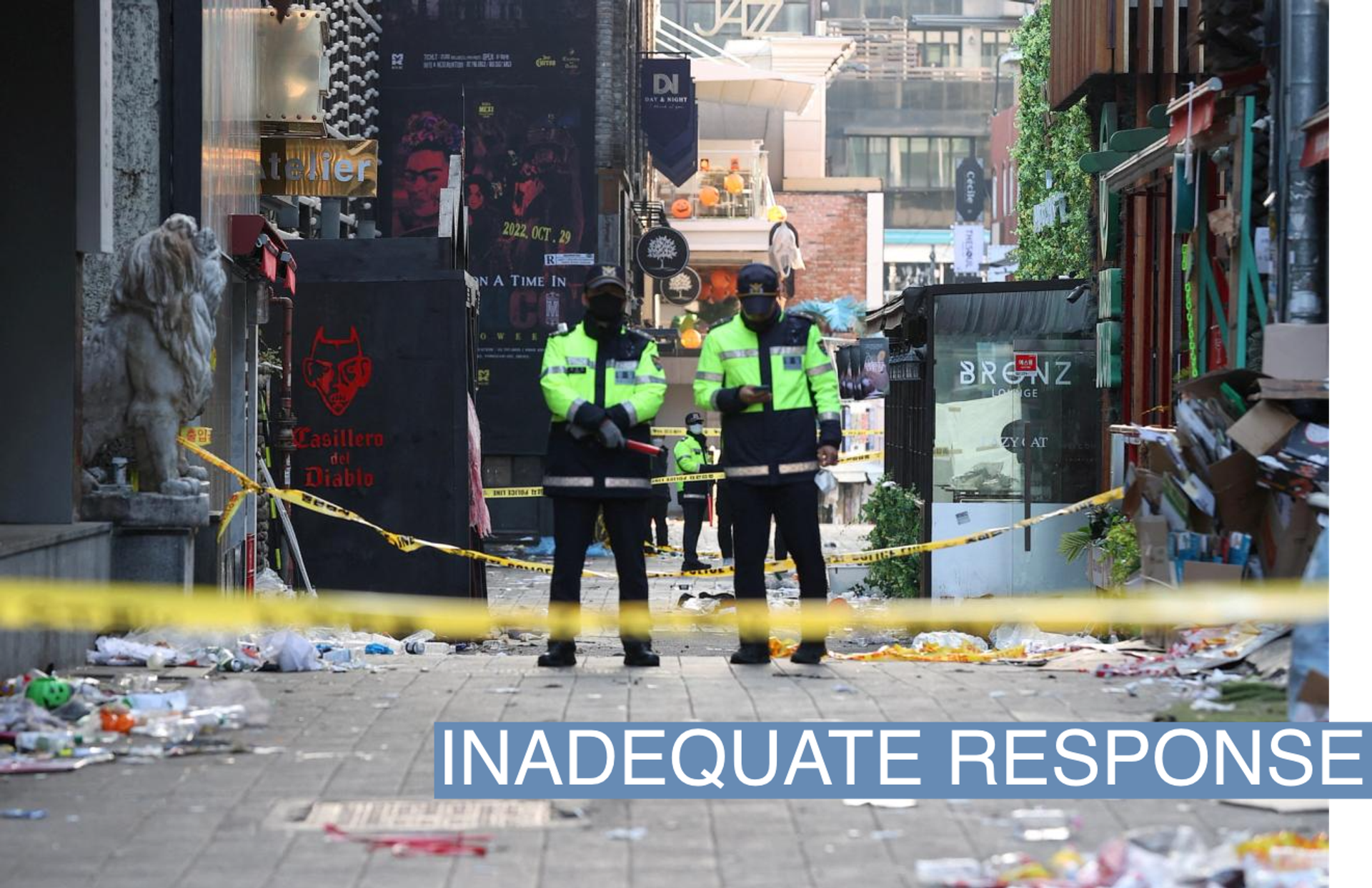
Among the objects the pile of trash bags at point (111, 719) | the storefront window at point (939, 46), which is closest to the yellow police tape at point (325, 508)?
the pile of trash bags at point (111, 719)

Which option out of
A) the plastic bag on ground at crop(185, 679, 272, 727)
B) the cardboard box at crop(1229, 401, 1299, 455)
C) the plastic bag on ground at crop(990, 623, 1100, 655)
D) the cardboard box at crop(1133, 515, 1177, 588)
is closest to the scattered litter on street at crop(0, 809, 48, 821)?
the plastic bag on ground at crop(185, 679, 272, 727)

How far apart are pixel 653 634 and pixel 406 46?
19.0m

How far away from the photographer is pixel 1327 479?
9.50 meters

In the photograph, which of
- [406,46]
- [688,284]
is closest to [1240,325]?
[406,46]

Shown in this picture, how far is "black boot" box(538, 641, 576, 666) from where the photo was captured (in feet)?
34.6

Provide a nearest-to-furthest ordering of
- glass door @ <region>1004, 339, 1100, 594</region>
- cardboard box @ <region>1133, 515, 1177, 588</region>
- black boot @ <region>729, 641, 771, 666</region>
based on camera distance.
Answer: black boot @ <region>729, 641, 771, 666</region> → cardboard box @ <region>1133, 515, 1177, 588</region> → glass door @ <region>1004, 339, 1100, 594</region>

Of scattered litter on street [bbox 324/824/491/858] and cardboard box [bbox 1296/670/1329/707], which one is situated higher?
cardboard box [bbox 1296/670/1329/707]

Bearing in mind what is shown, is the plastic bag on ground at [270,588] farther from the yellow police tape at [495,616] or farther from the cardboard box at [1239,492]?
the cardboard box at [1239,492]

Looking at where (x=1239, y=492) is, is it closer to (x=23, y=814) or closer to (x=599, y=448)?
(x=599, y=448)

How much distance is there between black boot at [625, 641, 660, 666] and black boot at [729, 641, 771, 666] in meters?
0.45

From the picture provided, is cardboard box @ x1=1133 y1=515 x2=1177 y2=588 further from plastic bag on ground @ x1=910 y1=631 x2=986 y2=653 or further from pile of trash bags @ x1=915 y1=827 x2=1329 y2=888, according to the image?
pile of trash bags @ x1=915 y1=827 x2=1329 y2=888

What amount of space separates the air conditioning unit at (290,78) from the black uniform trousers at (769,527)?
28.4ft

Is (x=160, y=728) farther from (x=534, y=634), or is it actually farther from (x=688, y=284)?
(x=688, y=284)

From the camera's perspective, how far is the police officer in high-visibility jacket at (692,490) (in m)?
25.5
